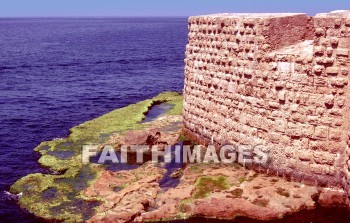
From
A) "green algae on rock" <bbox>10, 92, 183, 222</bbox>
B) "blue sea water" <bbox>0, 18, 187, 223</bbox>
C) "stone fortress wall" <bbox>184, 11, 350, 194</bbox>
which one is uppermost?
"stone fortress wall" <bbox>184, 11, 350, 194</bbox>

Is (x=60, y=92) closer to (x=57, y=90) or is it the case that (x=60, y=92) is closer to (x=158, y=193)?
(x=57, y=90)

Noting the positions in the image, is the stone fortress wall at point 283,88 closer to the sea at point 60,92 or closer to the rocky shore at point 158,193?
the rocky shore at point 158,193

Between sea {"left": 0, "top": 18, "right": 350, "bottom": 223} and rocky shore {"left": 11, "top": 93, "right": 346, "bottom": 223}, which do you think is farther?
sea {"left": 0, "top": 18, "right": 350, "bottom": 223}

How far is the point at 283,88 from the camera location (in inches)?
673

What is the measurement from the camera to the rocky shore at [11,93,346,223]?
1573 cm

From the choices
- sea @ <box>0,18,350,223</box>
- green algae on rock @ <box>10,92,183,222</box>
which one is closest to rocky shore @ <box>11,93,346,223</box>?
green algae on rock @ <box>10,92,183,222</box>

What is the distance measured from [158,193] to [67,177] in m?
5.15

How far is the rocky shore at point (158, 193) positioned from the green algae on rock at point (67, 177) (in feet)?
0.13

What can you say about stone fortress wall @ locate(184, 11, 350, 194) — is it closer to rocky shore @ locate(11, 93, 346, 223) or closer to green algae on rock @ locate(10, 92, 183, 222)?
rocky shore @ locate(11, 93, 346, 223)

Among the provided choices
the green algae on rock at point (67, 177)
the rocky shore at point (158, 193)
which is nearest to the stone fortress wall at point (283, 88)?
the rocky shore at point (158, 193)

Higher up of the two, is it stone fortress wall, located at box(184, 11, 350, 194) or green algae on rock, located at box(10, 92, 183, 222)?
stone fortress wall, located at box(184, 11, 350, 194)

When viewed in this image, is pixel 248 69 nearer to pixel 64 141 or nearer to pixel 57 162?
pixel 57 162

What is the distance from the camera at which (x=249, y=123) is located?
61.8 feet

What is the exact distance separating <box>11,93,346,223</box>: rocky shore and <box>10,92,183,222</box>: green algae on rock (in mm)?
39
